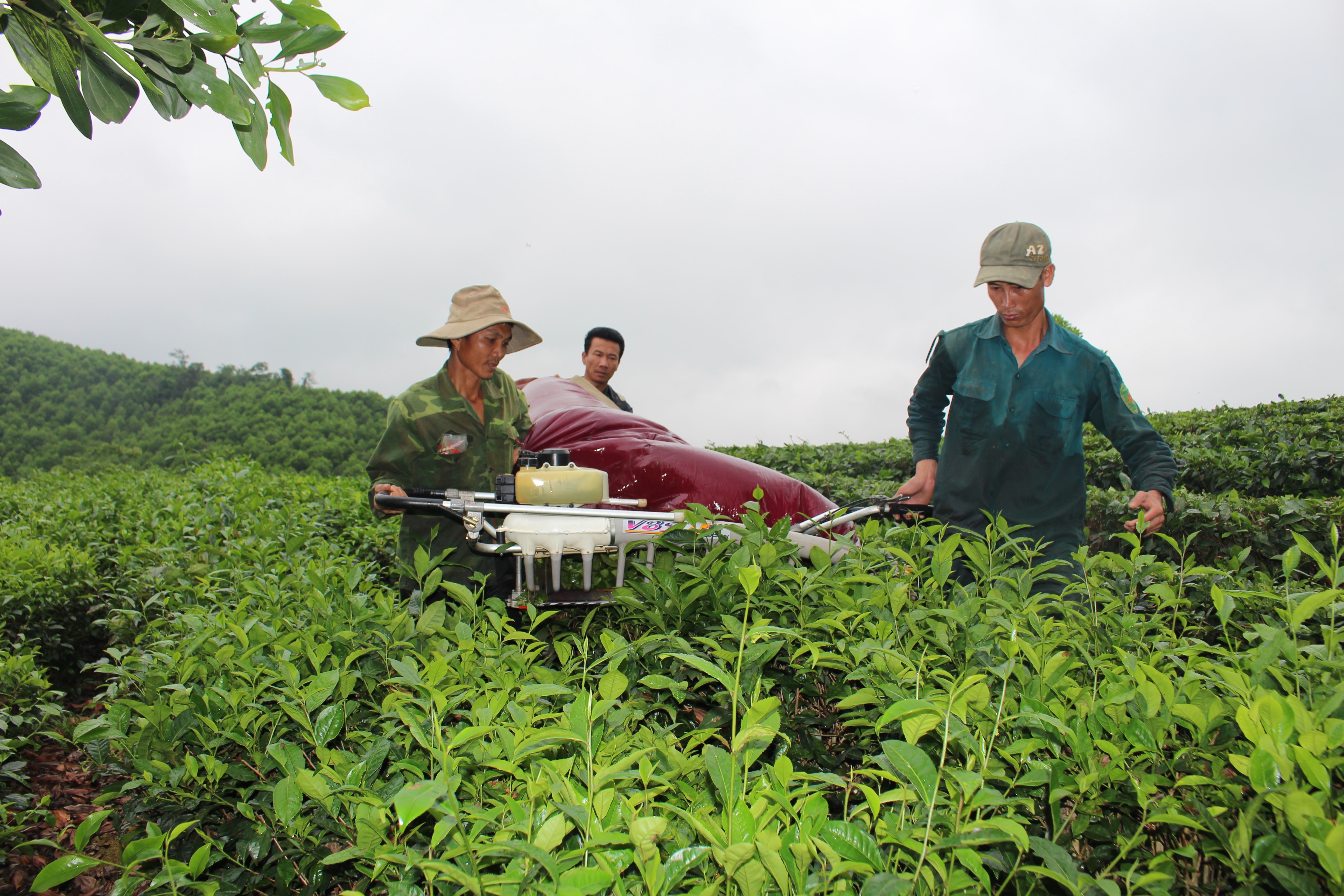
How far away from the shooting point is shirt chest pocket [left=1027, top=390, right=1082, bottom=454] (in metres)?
3.33

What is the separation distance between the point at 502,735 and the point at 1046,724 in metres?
0.90

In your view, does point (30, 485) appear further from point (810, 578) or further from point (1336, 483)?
point (1336, 483)

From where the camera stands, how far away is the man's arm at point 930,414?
3684mm

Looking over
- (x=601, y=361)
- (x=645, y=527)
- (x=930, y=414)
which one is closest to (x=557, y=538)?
(x=645, y=527)

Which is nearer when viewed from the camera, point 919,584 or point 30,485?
point 919,584

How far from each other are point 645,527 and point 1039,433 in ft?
6.37

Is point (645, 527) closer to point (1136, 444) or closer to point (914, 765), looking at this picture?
point (914, 765)

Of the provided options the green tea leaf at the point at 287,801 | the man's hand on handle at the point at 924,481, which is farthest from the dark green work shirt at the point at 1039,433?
the green tea leaf at the point at 287,801

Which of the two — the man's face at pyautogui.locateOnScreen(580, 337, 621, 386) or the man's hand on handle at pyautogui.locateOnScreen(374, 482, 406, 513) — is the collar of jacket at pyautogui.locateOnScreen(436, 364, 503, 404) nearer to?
the man's hand on handle at pyautogui.locateOnScreen(374, 482, 406, 513)

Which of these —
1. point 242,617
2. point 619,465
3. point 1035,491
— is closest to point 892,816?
point 242,617

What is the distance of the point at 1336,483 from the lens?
6.80 metres

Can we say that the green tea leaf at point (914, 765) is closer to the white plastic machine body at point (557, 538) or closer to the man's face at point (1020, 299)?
the white plastic machine body at point (557, 538)

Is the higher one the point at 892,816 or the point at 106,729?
the point at 892,816

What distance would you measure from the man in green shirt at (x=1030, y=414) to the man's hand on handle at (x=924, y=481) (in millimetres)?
120
